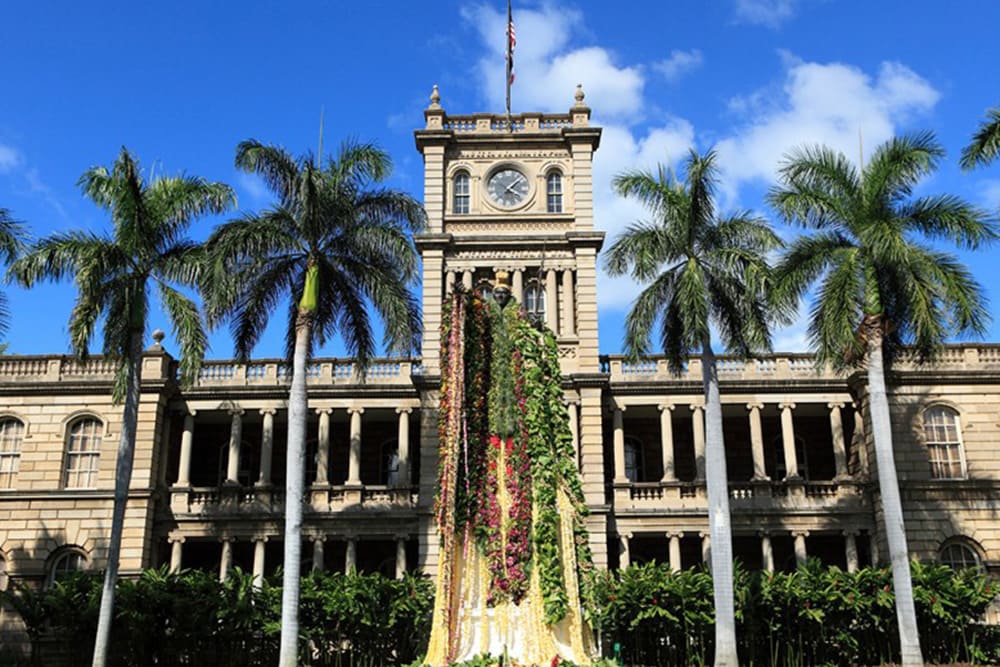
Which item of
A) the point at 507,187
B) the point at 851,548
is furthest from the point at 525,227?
the point at 851,548

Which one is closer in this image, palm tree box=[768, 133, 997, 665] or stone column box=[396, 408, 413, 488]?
palm tree box=[768, 133, 997, 665]

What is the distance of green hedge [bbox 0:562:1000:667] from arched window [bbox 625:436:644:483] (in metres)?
10.2

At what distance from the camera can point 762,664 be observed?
2347 cm

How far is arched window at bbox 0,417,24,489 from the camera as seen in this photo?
30922mm

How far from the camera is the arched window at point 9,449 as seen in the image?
30922 mm

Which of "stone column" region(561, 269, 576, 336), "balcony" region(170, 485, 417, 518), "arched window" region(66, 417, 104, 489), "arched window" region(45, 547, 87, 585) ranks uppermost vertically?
"stone column" region(561, 269, 576, 336)

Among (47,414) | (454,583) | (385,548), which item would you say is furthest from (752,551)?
(47,414)

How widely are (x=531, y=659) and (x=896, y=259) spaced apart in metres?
12.6

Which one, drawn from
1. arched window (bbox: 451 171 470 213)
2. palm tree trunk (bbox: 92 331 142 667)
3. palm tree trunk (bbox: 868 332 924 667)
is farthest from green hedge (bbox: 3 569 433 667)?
arched window (bbox: 451 171 470 213)

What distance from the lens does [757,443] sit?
3161 cm

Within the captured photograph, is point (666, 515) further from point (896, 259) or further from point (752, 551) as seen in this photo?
point (896, 259)

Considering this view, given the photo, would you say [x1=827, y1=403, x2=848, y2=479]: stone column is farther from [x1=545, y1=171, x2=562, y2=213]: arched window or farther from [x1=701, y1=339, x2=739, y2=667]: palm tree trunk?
[x1=545, y1=171, x2=562, y2=213]: arched window

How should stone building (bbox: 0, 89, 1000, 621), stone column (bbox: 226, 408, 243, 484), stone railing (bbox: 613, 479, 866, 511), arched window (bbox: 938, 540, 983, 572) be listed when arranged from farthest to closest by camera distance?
1. stone column (bbox: 226, 408, 243, 484)
2. stone railing (bbox: 613, 479, 866, 511)
3. stone building (bbox: 0, 89, 1000, 621)
4. arched window (bbox: 938, 540, 983, 572)

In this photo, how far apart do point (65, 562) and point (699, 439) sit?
19.7 metres
